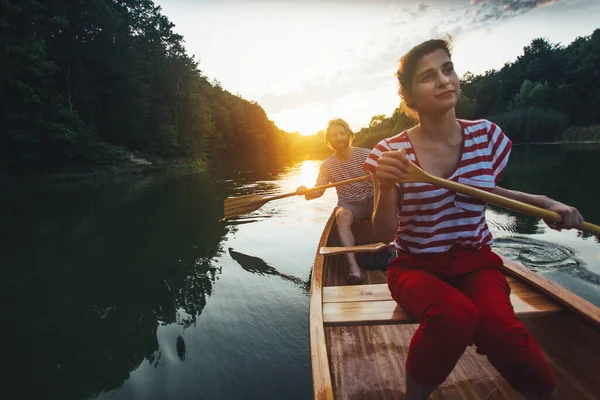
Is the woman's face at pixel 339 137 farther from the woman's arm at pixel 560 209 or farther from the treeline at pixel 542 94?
the treeline at pixel 542 94

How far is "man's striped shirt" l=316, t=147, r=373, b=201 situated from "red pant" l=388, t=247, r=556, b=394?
2520 mm

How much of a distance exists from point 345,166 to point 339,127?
437 mm

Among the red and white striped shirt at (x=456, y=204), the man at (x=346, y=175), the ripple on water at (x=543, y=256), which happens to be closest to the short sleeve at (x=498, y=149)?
the red and white striped shirt at (x=456, y=204)

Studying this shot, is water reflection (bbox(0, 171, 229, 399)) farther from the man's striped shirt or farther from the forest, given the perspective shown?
the forest

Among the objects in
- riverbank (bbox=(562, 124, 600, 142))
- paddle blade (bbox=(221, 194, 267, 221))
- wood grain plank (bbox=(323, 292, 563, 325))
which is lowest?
riverbank (bbox=(562, 124, 600, 142))

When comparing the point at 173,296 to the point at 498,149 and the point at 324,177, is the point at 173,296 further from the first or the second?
the point at 498,149

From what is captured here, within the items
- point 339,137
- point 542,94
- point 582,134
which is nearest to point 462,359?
point 339,137

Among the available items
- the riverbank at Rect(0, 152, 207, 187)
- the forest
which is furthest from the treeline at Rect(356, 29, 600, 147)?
the riverbank at Rect(0, 152, 207, 187)

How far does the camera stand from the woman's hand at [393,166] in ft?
4.08

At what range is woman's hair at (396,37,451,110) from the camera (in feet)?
4.71

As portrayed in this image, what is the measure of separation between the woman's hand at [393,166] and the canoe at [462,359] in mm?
627

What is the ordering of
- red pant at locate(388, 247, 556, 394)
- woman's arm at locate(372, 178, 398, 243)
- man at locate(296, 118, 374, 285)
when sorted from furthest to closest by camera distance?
man at locate(296, 118, 374, 285) → woman's arm at locate(372, 178, 398, 243) → red pant at locate(388, 247, 556, 394)

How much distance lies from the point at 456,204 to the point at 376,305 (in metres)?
0.63

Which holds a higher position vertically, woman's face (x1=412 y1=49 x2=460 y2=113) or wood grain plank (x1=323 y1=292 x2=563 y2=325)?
woman's face (x1=412 y1=49 x2=460 y2=113)
